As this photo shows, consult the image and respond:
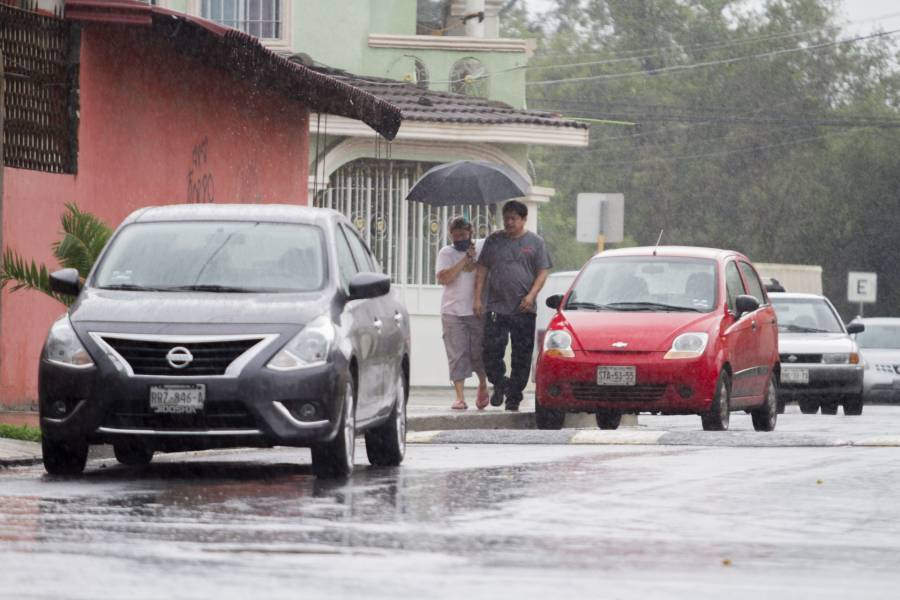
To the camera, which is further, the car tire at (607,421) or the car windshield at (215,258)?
the car tire at (607,421)

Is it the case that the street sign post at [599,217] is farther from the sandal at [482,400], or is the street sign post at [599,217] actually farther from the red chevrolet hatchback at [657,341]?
the red chevrolet hatchback at [657,341]

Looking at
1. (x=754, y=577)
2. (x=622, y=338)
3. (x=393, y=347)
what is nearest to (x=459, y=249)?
(x=622, y=338)

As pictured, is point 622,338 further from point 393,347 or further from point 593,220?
point 593,220

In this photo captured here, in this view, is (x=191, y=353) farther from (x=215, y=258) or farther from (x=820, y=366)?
(x=820, y=366)

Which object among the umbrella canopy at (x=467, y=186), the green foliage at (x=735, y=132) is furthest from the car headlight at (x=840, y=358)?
the green foliage at (x=735, y=132)

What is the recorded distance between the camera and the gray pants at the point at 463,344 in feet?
68.3

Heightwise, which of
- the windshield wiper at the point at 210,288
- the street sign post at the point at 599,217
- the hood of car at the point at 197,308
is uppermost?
the street sign post at the point at 599,217

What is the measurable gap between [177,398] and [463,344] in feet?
31.0

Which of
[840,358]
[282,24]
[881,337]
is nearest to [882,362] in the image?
[881,337]

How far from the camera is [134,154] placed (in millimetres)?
18500

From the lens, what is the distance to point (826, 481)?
12359mm

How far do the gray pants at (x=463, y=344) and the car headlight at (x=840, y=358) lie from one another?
279 inches

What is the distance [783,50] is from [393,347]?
71.6m

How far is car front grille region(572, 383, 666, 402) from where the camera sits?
1781 cm
